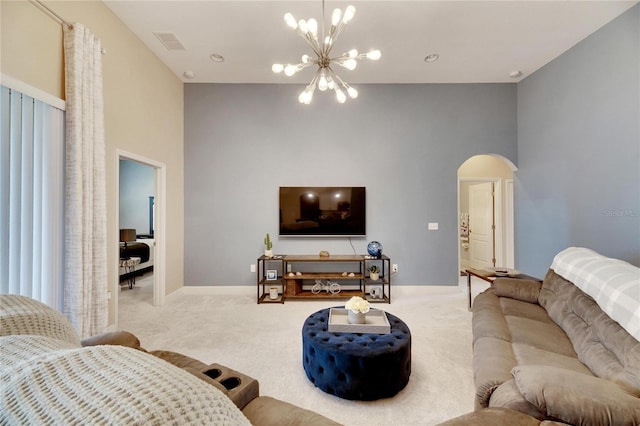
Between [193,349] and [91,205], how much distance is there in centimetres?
159

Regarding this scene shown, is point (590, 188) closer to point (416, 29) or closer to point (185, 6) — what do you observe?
point (416, 29)

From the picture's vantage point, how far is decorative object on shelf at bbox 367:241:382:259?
3980mm

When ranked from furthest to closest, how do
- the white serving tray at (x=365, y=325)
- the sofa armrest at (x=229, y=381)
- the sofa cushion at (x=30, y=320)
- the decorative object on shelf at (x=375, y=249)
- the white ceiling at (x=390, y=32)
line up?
the decorative object on shelf at (x=375, y=249), the white ceiling at (x=390, y=32), the white serving tray at (x=365, y=325), the sofa armrest at (x=229, y=381), the sofa cushion at (x=30, y=320)

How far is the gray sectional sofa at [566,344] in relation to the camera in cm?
102

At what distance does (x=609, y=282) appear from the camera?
5.69 feet

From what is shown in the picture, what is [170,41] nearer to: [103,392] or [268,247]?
[268,247]

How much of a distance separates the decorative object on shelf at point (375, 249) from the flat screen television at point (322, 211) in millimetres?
265

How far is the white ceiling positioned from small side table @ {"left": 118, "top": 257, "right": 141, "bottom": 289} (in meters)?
3.23

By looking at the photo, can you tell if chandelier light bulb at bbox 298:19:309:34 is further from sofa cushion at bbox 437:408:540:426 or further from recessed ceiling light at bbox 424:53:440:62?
sofa cushion at bbox 437:408:540:426

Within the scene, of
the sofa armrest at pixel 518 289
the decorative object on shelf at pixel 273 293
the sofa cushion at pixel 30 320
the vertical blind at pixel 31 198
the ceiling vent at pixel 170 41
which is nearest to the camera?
the sofa cushion at pixel 30 320

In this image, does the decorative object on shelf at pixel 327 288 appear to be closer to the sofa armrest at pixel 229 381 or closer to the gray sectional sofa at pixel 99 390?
the sofa armrest at pixel 229 381

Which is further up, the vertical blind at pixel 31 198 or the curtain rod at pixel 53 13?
the curtain rod at pixel 53 13

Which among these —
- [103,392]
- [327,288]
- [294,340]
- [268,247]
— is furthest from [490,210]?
[103,392]

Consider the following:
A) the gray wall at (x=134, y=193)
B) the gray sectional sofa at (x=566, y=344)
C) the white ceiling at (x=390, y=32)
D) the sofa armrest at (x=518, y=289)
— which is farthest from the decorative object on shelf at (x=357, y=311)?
the gray wall at (x=134, y=193)
